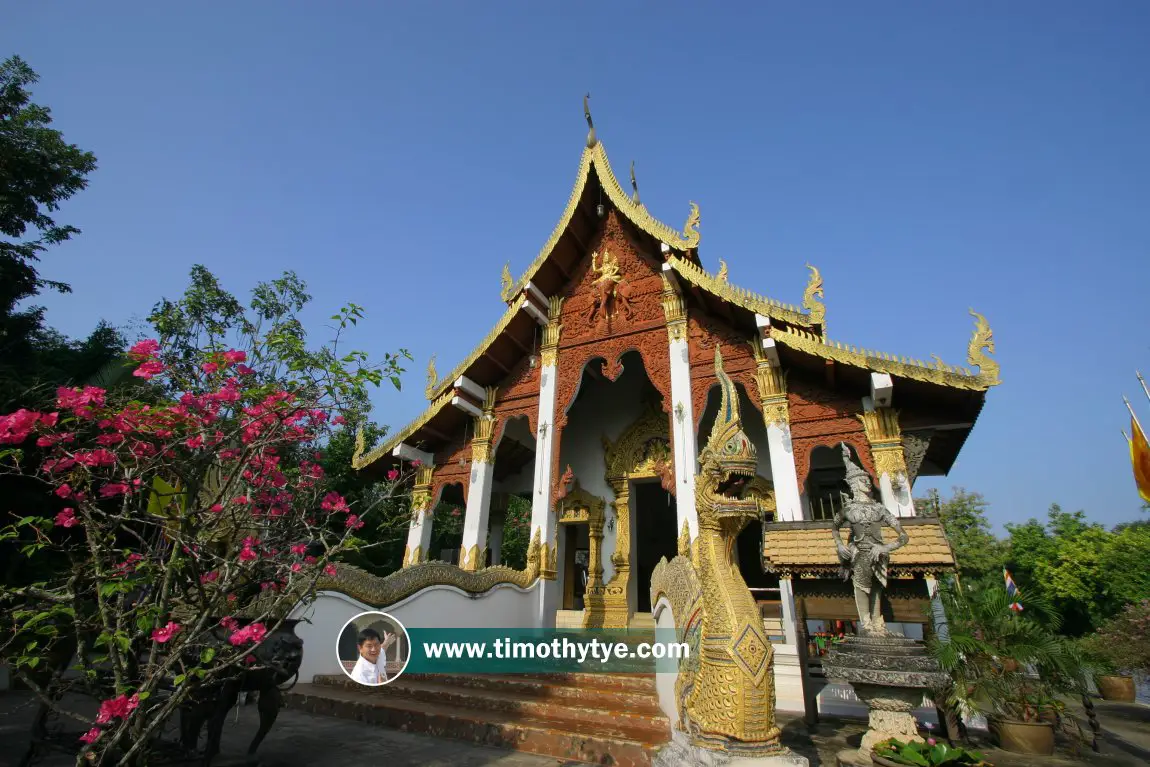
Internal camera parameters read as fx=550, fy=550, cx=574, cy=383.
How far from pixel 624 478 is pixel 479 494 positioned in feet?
8.72

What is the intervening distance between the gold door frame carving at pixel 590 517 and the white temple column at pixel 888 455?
15.7 ft

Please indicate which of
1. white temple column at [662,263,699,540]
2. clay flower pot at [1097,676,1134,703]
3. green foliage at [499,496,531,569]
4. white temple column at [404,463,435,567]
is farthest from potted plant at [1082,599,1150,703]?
green foliage at [499,496,531,569]

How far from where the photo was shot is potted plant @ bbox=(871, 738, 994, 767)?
2.83 m

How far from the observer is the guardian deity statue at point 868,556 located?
3.90 meters

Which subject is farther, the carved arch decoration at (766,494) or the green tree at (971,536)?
the green tree at (971,536)

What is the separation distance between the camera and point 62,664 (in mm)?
3104

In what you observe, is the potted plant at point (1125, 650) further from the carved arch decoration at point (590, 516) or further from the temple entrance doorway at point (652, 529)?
the temple entrance doorway at point (652, 529)

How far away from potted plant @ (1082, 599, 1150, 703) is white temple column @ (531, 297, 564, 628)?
635cm

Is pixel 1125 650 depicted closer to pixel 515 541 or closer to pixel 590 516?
pixel 590 516

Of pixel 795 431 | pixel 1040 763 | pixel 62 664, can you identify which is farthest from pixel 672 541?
pixel 62 664

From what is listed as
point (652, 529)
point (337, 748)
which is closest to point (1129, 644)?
point (652, 529)

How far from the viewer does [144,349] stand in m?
2.70

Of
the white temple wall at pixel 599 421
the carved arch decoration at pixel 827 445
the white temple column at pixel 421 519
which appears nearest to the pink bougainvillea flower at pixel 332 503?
the carved arch decoration at pixel 827 445

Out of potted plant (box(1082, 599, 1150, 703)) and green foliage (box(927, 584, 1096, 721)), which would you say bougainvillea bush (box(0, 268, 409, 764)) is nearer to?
green foliage (box(927, 584, 1096, 721))
